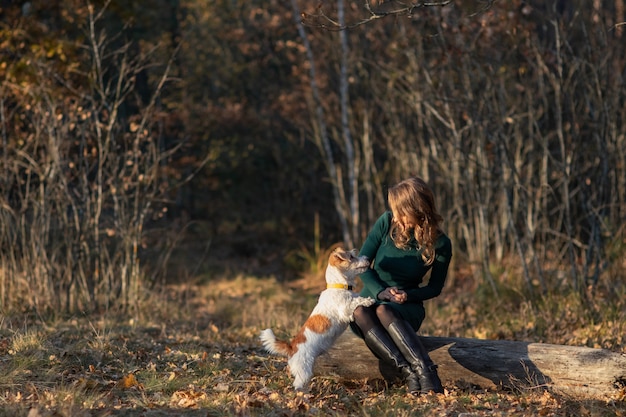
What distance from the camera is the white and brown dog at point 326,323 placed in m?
4.77

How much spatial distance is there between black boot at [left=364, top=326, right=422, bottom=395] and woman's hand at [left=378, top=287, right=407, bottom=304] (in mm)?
203

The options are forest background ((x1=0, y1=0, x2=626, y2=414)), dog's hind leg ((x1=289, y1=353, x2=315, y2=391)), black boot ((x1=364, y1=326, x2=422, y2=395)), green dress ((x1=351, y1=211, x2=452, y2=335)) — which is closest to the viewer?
dog's hind leg ((x1=289, y1=353, x2=315, y2=391))

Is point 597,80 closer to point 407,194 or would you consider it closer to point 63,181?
point 407,194

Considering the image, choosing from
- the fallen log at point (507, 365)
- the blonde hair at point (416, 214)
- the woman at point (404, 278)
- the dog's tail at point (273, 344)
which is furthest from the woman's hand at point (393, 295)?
the dog's tail at point (273, 344)

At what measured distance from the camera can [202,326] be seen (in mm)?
8508

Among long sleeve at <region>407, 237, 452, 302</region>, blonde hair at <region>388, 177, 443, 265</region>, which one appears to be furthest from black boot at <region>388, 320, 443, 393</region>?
blonde hair at <region>388, 177, 443, 265</region>

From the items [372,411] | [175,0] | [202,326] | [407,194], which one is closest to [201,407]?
[372,411]

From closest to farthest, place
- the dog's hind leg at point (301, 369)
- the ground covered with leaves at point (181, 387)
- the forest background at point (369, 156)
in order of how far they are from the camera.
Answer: the ground covered with leaves at point (181, 387), the dog's hind leg at point (301, 369), the forest background at point (369, 156)

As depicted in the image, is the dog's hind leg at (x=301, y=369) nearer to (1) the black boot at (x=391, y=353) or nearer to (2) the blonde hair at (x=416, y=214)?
(1) the black boot at (x=391, y=353)

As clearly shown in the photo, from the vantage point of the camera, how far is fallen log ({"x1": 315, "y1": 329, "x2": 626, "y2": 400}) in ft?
15.9

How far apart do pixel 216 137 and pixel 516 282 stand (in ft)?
32.6

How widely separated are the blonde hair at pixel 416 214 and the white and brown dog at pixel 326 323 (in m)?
0.40

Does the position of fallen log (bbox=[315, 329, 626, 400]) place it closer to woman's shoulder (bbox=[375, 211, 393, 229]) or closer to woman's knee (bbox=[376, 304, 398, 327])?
woman's knee (bbox=[376, 304, 398, 327])

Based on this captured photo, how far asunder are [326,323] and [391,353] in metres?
0.48
